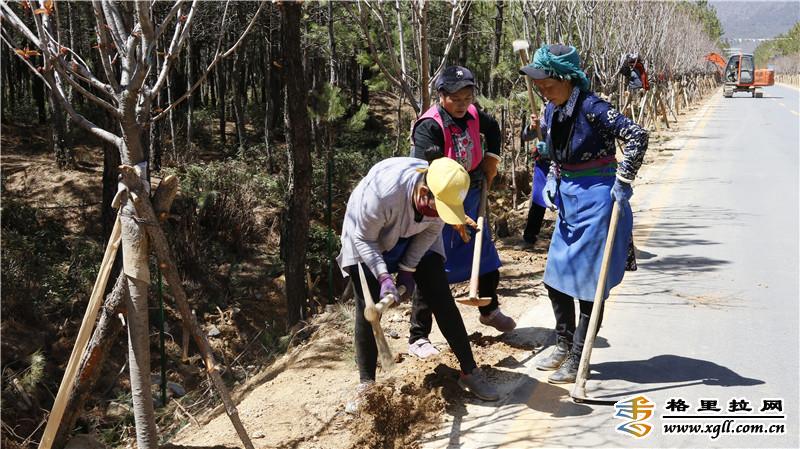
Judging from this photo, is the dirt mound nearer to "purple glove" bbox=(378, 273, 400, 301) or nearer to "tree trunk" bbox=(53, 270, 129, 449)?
"purple glove" bbox=(378, 273, 400, 301)

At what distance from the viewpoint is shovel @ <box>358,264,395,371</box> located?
3.76m

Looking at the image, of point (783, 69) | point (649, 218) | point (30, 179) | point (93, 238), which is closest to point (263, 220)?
point (93, 238)

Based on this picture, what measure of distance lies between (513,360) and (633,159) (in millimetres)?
1594

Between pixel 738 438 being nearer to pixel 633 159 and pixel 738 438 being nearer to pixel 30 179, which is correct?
pixel 633 159

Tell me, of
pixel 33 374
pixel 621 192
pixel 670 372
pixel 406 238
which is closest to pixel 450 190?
pixel 406 238

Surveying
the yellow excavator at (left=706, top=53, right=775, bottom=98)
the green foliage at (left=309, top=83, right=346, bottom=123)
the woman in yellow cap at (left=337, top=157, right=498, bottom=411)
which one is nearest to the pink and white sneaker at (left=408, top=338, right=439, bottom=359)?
the woman in yellow cap at (left=337, top=157, right=498, bottom=411)

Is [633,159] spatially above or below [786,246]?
above

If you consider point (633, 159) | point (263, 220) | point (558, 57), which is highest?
point (558, 57)

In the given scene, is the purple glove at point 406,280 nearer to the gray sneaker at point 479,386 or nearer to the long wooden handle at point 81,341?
the gray sneaker at point 479,386

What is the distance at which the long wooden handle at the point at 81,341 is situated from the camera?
3602mm

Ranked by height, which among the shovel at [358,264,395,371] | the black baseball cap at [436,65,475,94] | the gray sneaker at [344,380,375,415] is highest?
the black baseball cap at [436,65,475,94]

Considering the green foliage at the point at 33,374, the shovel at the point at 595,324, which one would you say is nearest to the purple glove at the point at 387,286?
the shovel at the point at 595,324

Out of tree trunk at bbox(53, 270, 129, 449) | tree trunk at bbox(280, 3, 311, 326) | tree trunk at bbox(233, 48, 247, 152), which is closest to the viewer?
tree trunk at bbox(53, 270, 129, 449)

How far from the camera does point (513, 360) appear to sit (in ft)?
16.2
